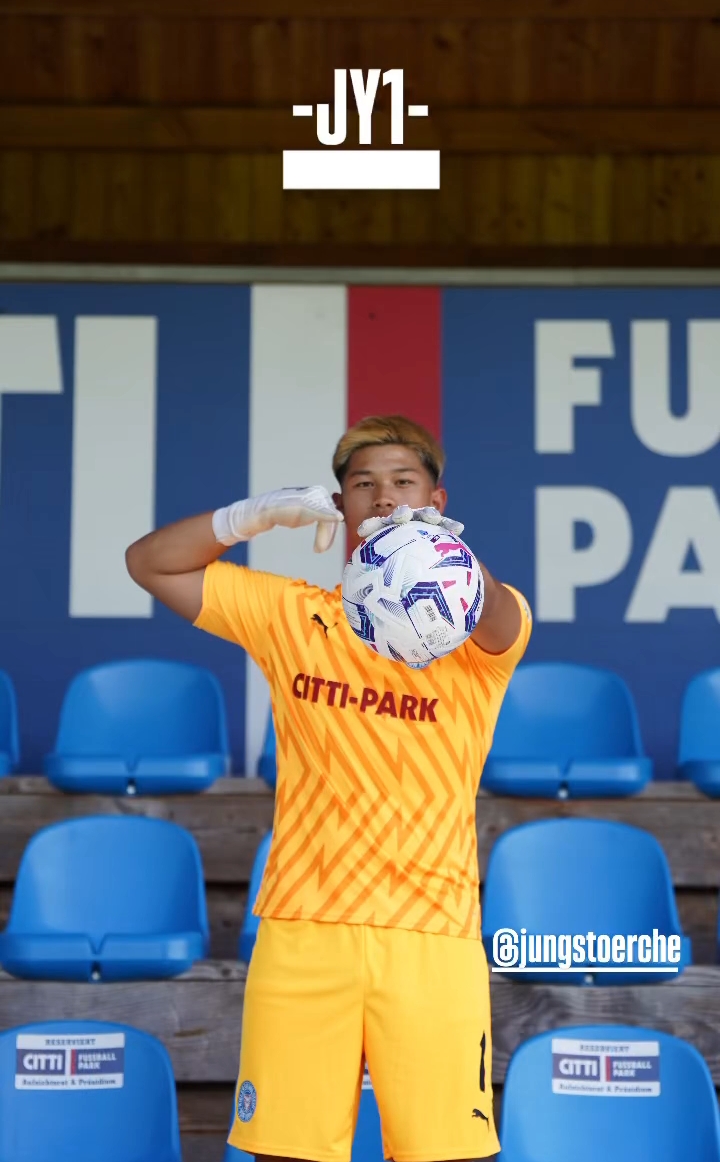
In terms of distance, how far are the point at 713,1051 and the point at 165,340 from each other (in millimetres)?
3062

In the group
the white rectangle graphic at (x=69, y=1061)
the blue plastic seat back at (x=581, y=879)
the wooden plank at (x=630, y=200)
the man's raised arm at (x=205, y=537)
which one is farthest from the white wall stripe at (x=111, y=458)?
the man's raised arm at (x=205, y=537)

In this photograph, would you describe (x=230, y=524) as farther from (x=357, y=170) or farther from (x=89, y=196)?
(x=89, y=196)

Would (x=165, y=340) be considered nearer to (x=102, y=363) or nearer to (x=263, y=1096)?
(x=102, y=363)

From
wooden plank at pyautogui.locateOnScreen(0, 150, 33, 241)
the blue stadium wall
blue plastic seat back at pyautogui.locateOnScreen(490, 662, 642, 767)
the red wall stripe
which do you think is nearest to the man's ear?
blue plastic seat back at pyautogui.locateOnScreen(490, 662, 642, 767)

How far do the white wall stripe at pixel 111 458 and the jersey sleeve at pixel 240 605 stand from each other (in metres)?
2.75

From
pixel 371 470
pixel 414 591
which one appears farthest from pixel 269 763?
pixel 414 591

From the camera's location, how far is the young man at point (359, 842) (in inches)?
79.9

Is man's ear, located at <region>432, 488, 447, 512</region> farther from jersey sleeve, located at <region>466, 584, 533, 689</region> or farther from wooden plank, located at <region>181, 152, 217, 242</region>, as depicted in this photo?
wooden plank, located at <region>181, 152, 217, 242</region>

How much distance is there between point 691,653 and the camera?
198 inches

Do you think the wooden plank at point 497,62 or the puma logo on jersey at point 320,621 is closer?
the puma logo on jersey at point 320,621

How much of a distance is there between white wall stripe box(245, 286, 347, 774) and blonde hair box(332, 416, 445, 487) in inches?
104

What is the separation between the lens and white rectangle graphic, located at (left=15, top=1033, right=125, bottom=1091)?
2.69 m

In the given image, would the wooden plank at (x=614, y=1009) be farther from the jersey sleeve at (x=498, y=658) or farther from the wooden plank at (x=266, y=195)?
the wooden plank at (x=266, y=195)

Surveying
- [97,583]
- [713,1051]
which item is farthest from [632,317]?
[713,1051]
